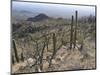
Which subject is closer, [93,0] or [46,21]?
[46,21]

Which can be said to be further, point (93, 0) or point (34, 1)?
point (93, 0)

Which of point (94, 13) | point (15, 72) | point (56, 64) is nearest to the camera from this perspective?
point (15, 72)

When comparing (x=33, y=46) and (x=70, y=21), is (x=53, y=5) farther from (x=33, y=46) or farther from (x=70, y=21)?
(x=33, y=46)

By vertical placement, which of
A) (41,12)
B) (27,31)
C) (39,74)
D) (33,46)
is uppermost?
(41,12)

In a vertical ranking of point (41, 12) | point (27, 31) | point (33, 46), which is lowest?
point (33, 46)

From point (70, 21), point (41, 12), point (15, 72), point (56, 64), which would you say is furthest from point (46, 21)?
point (15, 72)

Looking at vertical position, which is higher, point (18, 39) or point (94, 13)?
point (94, 13)

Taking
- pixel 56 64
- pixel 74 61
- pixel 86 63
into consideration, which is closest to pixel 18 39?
pixel 56 64

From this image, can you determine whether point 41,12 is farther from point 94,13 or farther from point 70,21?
point 94,13

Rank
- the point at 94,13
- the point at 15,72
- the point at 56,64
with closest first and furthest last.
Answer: the point at 15,72 < the point at 56,64 < the point at 94,13
